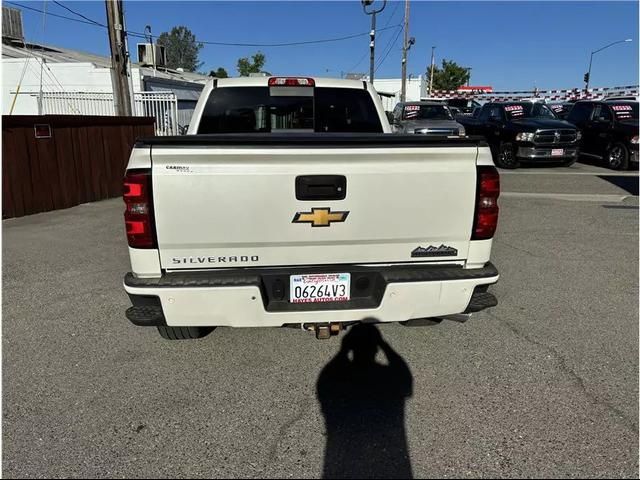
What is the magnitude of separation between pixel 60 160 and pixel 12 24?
16914 mm

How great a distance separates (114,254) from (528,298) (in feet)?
15.9

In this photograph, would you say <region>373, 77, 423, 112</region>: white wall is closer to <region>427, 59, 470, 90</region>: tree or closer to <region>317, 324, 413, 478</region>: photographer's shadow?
<region>427, 59, 470, 90</region>: tree

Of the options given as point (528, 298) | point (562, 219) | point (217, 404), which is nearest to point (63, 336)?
point (217, 404)

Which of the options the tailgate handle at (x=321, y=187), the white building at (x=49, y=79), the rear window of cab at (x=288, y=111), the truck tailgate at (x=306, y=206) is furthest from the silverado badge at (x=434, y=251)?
the white building at (x=49, y=79)

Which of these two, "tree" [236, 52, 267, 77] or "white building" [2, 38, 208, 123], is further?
"tree" [236, 52, 267, 77]

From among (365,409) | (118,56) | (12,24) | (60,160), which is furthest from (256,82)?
(12,24)

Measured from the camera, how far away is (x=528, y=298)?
15.3ft

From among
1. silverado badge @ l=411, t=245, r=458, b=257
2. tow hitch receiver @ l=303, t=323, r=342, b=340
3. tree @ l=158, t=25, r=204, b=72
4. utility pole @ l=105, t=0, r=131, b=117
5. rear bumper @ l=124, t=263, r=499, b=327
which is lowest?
tow hitch receiver @ l=303, t=323, r=342, b=340

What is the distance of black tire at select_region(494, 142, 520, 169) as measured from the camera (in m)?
14.0

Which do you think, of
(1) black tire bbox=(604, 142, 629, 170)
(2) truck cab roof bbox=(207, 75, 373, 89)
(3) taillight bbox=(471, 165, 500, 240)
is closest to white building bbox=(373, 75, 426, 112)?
(1) black tire bbox=(604, 142, 629, 170)

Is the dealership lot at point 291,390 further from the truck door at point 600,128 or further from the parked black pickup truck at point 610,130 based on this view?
the truck door at point 600,128

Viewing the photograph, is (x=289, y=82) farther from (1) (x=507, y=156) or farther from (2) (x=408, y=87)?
(2) (x=408, y=87)

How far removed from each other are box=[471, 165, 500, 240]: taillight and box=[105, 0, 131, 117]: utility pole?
11.2 metres

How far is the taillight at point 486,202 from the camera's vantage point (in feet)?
9.53
